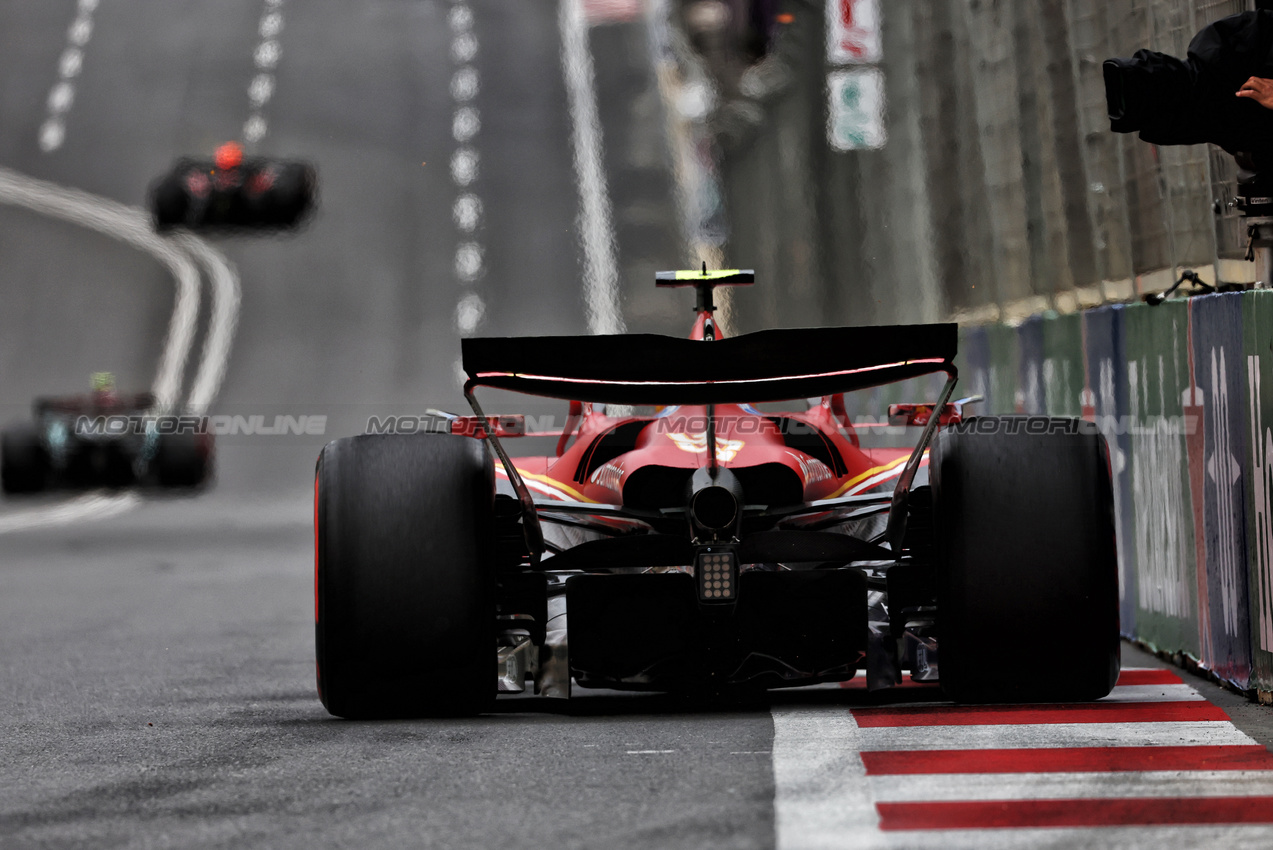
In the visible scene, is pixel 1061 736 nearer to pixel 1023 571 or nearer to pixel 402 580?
pixel 1023 571

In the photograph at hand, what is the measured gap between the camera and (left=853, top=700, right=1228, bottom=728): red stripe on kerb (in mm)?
5621

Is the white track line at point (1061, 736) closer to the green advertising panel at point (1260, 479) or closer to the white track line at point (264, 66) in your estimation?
the green advertising panel at point (1260, 479)

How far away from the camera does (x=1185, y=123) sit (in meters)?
6.16

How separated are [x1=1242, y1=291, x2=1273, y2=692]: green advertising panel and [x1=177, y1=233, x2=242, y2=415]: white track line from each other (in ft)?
71.0

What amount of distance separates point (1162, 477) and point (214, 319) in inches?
1014

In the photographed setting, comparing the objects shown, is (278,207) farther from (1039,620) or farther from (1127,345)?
(1039,620)

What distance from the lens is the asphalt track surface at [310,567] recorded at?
430 cm

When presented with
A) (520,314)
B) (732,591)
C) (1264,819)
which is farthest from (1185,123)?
(520,314)

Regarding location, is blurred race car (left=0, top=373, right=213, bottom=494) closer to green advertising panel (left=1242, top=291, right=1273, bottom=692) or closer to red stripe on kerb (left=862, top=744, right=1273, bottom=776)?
green advertising panel (left=1242, top=291, right=1273, bottom=692)

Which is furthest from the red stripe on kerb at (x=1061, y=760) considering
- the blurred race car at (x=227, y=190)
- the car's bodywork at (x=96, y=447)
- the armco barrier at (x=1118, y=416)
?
the blurred race car at (x=227, y=190)

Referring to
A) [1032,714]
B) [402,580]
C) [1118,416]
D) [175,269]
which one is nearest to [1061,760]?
[1032,714]

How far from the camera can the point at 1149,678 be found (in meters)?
6.93

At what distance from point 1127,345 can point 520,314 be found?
23312 mm

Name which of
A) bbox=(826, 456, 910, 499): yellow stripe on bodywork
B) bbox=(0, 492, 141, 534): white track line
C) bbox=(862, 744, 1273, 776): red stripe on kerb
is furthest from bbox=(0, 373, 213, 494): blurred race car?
bbox=(862, 744, 1273, 776): red stripe on kerb
